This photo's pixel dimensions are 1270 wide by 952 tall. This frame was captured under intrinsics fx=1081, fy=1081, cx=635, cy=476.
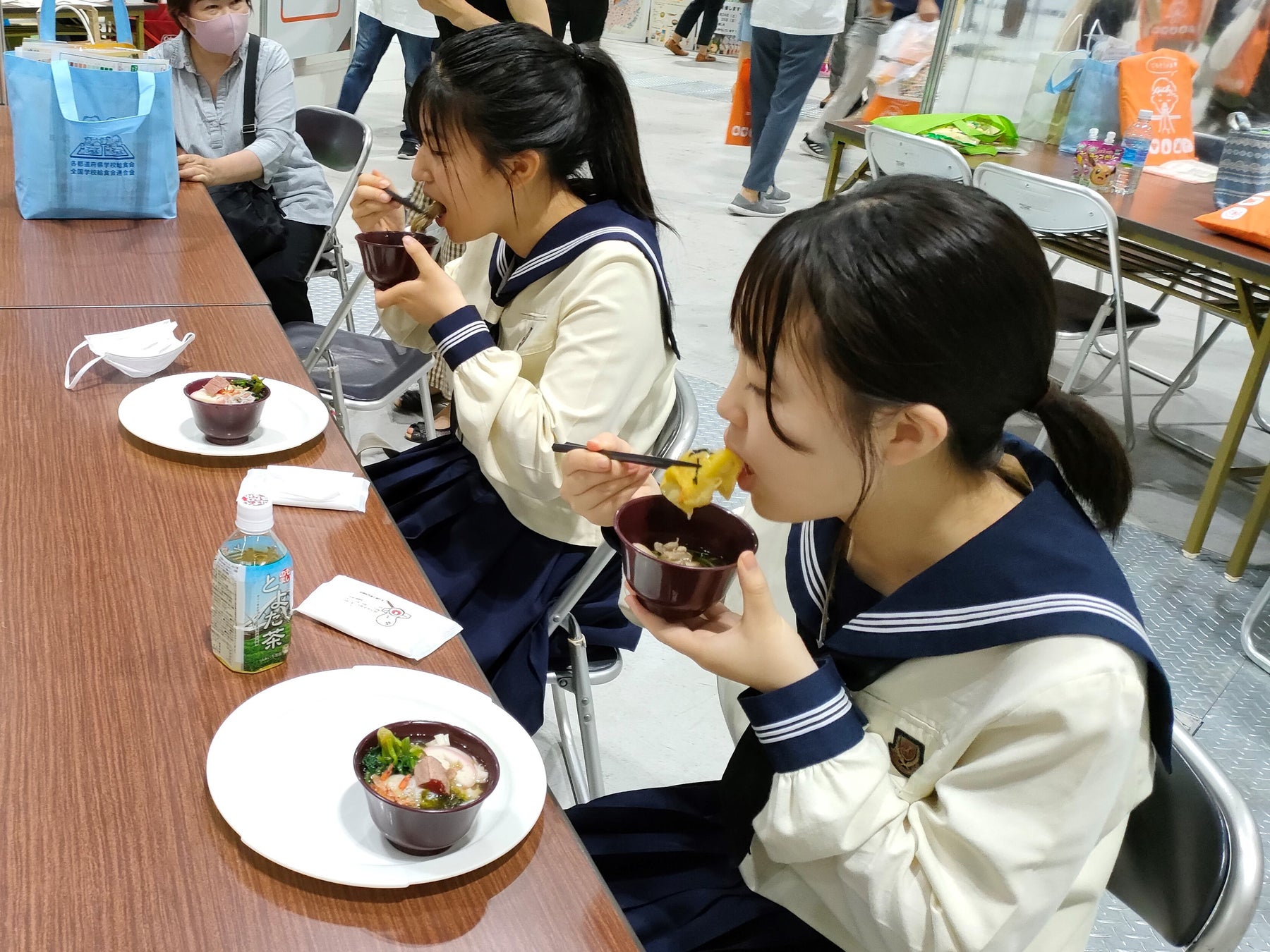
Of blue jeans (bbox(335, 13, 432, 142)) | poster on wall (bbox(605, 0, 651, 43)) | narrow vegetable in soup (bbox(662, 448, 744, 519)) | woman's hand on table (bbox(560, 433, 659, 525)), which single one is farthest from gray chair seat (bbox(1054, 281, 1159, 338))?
poster on wall (bbox(605, 0, 651, 43))

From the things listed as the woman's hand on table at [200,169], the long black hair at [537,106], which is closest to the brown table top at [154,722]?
the long black hair at [537,106]

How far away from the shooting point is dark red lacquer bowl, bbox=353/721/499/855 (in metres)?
0.74

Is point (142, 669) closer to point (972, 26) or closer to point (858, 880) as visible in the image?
point (858, 880)

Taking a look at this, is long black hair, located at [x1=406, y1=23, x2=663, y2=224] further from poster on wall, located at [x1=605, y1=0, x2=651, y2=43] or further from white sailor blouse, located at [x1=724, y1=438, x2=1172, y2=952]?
poster on wall, located at [x1=605, y1=0, x2=651, y2=43]

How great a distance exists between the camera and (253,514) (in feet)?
2.79

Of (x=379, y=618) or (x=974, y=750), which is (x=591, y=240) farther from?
(x=974, y=750)

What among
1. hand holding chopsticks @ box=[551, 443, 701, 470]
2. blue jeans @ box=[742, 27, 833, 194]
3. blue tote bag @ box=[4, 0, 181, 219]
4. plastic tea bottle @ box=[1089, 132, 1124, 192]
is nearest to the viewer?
hand holding chopsticks @ box=[551, 443, 701, 470]

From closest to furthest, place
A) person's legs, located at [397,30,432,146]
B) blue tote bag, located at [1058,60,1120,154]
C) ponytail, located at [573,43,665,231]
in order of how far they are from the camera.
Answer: ponytail, located at [573,43,665,231] → blue tote bag, located at [1058,60,1120,154] → person's legs, located at [397,30,432,146]

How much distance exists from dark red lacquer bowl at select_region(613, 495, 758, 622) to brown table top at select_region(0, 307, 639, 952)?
0.19 meters

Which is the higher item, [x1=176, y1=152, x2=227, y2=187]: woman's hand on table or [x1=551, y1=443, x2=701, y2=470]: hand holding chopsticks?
[x1=551, y1=443, x2=701, y2=470]: hand holding chopsticks

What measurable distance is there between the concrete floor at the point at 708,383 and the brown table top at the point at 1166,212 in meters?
0.62

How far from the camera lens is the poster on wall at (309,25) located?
5484 mm

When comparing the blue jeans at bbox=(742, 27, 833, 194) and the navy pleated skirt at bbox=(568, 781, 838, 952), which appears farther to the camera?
the blue jeans at bbox=(742, 27, 833, 194)

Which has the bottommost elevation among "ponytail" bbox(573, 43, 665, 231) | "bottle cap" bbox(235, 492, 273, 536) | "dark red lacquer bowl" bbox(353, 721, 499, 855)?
"dark red lacquer bowl" bbox(353, 721, 499, 855)
